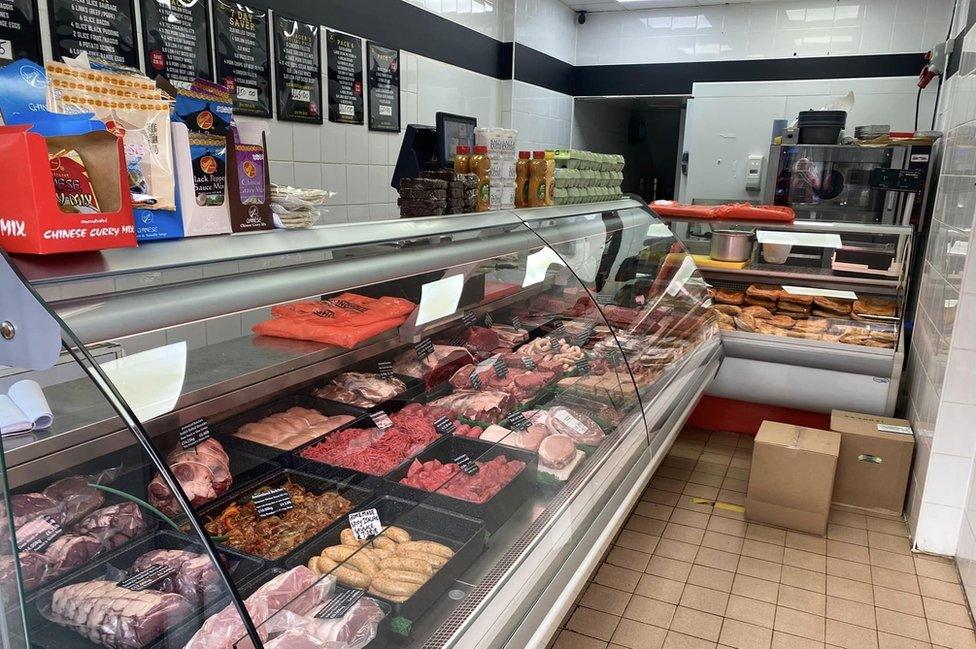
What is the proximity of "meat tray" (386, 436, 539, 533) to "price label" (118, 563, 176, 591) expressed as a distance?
653 millimetres

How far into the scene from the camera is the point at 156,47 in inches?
134

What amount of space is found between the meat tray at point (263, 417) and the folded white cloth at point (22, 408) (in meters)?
0.77

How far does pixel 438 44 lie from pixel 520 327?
3.39 m

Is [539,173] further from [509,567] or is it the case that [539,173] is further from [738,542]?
[738,542]

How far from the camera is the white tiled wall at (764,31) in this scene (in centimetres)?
654

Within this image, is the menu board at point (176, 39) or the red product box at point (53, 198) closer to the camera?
the red product box at point (53, 198)

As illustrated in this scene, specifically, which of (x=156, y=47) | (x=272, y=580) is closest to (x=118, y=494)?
(x=272, y=580)

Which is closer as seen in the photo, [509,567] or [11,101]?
[11,101]

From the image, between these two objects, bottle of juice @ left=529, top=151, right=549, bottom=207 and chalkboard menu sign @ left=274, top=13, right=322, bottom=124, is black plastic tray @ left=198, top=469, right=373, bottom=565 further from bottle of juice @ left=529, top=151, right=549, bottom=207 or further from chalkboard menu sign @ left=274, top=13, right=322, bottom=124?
chalkboard menu sign @ left=274, top=13, right=322, bottom=124

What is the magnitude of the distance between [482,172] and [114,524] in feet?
5.61

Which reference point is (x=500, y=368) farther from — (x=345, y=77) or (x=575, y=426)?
(x=345, y=77)

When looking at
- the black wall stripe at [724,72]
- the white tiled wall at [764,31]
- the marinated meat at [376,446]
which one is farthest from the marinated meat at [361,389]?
the white tiled wall at [764,31]

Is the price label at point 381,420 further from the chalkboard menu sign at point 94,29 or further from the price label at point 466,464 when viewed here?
the chalkboard menu sign at point 94,29

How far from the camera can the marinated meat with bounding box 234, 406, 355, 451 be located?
6.73ft
